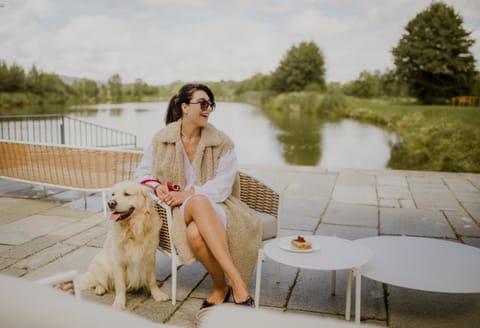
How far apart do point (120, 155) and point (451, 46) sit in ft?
90.7

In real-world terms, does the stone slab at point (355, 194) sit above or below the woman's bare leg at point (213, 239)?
below

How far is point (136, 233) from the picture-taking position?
2717 mm

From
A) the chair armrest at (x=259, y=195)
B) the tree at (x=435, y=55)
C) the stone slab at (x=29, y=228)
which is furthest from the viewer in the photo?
the tree at (x=435, y=55)

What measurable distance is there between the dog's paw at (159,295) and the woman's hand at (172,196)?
1.86ft

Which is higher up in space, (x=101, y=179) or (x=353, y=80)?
(x=353, y=80)

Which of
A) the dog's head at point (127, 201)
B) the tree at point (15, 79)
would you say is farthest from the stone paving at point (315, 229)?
the tree at point (15, 79)

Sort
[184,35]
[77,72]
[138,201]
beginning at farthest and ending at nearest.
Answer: [184,35] → [77,72] → [138,201]

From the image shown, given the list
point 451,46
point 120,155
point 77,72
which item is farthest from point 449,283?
point 451,46

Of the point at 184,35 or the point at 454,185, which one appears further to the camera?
the point at 184,35

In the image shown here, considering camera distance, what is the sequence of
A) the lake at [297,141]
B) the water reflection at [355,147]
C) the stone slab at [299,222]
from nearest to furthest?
the stone slab at [299,222]
the water reflection at [355,147]
the lake at [297,141]

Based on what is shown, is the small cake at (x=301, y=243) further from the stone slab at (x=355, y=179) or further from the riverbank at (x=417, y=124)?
the riverbank at (x=417, y=124)

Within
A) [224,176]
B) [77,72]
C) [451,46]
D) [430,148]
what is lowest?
[430,148]

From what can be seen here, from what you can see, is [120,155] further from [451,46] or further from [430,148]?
[451,46]

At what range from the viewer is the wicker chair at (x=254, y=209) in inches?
111
